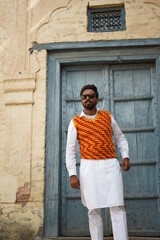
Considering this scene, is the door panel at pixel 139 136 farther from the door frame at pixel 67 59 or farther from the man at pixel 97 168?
the man at pixel 97 168

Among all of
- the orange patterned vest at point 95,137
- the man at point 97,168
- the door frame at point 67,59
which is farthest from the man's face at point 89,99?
the door frame at point 67,59

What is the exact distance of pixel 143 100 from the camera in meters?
4.78

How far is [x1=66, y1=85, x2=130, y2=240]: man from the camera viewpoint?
3.19 meters

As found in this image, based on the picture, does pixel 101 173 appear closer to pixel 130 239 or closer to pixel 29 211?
pixel 130 239

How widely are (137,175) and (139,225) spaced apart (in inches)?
26.3

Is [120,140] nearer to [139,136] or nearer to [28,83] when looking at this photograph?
[139,136]

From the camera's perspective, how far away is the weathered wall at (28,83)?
175 inches

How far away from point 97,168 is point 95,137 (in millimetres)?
323

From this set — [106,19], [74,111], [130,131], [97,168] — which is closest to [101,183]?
[97,168]

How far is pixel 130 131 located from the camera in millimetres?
4672

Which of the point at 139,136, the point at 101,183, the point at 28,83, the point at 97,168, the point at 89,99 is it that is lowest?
the point at 101,183

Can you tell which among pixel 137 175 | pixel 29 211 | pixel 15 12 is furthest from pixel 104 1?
pixel 29 211

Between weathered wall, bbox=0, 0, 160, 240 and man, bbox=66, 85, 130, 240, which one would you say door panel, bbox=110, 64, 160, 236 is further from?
man, bbox=66, 85, 130, 240

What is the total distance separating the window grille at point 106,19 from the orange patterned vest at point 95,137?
6.53 ft
